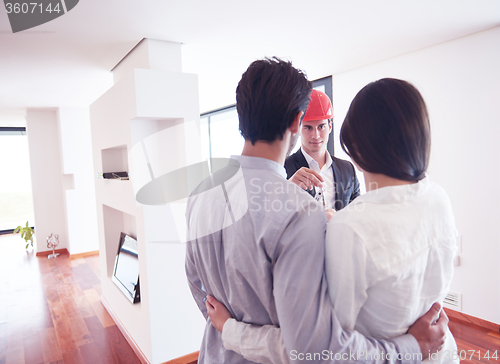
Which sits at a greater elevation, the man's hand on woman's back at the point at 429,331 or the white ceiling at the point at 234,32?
the white ceiling at the point at 234,32

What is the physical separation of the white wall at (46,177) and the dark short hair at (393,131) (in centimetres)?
621

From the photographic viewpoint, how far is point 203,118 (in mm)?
7145

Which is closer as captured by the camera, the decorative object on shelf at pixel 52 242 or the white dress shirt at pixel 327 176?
the white dress shirt at pixel 327 176

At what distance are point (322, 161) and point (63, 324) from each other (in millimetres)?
3047

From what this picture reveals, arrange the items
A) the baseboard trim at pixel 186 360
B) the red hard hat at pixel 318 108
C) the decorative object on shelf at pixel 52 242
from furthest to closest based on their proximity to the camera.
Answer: the decorative object on shelf at pixel 52 242
the baseboard trim at pixel 186 360
the red hard hat at pixel 318 108

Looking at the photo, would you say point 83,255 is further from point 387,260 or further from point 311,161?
point 387,260

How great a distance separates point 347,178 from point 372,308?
1262 millimetres

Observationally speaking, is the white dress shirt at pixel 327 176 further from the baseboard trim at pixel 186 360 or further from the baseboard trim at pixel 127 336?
the baseboard trim at pixel 127 336

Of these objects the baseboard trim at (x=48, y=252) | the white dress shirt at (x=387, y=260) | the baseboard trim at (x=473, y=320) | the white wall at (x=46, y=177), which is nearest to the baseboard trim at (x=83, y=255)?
the baseboard trim at (x=48, y=252)

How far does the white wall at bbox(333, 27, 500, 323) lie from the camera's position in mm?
2700

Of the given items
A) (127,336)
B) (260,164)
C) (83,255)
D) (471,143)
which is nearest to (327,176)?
(260,164)

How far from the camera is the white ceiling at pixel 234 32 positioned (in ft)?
6.59

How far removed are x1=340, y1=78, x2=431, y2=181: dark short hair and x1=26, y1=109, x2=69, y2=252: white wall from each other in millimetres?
6209

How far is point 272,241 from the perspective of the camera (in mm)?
787
